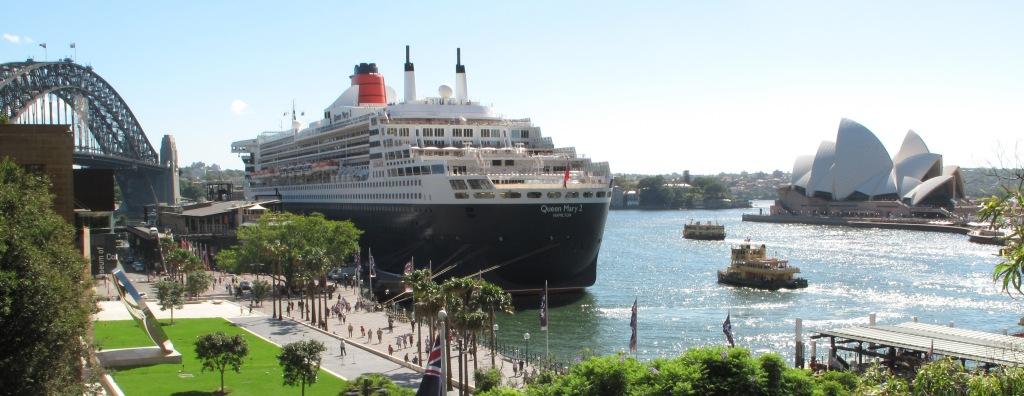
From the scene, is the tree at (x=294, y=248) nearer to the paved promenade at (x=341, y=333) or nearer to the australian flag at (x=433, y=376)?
the paved promenade at (x=341, y=333)

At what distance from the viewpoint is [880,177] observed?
145 meters

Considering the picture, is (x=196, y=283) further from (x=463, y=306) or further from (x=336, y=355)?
(x=463, y=306)

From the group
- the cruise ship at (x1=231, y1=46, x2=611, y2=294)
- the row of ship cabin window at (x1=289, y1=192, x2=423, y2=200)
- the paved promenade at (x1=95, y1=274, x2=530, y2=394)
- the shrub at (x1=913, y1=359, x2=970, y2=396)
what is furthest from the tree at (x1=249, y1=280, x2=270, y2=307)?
the shrub at (x1=913, y1=359, x2=970, y2=396)

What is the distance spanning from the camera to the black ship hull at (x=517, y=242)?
169 feet

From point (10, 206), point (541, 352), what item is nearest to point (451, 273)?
point (541, 352)

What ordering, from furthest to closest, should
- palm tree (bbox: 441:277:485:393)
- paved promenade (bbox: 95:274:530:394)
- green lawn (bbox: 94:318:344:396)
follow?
paved promenade (bbox: 95:274:530:394) < palm tree (bbox: 441:277:485:393) < green lawn (bbox: 94:318:344:396)

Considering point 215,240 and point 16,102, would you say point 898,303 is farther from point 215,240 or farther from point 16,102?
point 16,102

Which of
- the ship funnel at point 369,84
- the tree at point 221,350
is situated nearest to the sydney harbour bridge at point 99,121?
the ship funnel at point 369,84

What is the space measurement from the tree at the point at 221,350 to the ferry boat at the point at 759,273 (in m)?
39.6

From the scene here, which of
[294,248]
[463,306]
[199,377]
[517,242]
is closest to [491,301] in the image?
[463,306]

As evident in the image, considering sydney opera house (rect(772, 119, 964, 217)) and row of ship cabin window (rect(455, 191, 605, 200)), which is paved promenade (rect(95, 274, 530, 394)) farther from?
sydney opera house (rect(772, 119, 964, 217))

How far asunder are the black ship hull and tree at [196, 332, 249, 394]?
20.1 metres

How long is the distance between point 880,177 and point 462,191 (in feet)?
356

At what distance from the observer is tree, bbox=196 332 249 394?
97.6 ft
